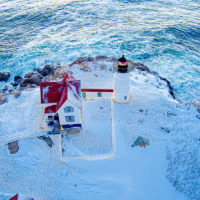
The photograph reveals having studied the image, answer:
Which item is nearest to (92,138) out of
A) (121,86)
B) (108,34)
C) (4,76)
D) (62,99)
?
(62,99)

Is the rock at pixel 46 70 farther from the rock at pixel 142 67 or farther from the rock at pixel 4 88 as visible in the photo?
the rock at pixel 142 67

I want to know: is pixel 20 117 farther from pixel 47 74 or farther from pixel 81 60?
pixel 81 60

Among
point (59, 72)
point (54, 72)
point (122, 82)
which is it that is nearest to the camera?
point (122, 82)

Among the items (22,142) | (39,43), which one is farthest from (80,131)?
(39,43)

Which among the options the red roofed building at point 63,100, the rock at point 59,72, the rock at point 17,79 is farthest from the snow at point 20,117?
the rock at point 17,79

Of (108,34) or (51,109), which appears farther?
(108,34)

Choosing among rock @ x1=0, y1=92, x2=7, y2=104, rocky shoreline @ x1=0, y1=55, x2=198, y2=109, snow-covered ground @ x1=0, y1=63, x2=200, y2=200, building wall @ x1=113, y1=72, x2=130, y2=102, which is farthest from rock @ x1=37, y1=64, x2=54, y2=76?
building wall @ x1=113, y1=72, x2=130, y2=102
